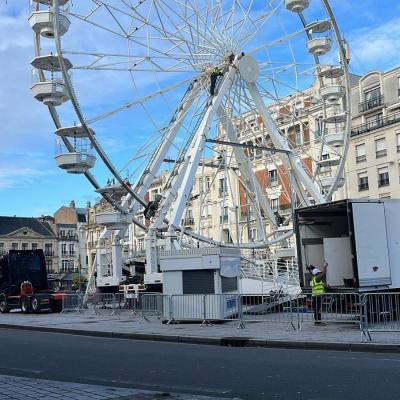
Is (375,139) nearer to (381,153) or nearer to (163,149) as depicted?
(381,153)

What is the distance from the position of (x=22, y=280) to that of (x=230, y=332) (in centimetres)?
1933

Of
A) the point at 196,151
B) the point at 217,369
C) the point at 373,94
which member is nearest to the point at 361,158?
the point at 373,94

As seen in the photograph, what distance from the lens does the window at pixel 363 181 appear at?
5850 centimetres

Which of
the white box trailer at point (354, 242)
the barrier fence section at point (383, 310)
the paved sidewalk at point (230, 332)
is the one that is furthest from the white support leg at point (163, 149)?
the barrier fence section at point (383, 310)

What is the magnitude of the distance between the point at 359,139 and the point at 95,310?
3935 centimetres

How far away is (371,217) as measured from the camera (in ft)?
61.3

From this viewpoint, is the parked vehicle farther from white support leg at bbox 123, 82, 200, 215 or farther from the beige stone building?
the beige stone building

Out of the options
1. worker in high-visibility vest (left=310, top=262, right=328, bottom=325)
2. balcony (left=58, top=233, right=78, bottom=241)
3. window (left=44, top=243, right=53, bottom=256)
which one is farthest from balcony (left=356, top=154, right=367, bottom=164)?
balcony (left=58, top=233, right=78, bottom=241)

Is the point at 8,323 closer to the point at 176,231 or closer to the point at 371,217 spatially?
the point at 176,231

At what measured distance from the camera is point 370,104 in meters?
60.4

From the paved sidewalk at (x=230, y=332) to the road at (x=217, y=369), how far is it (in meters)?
0.70

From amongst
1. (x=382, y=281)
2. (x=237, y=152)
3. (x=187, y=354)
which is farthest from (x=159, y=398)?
(x=237, y=152)

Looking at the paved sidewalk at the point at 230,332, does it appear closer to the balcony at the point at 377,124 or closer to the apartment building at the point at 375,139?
the apartment building at the point at 375,139

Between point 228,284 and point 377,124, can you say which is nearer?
point 228,284
